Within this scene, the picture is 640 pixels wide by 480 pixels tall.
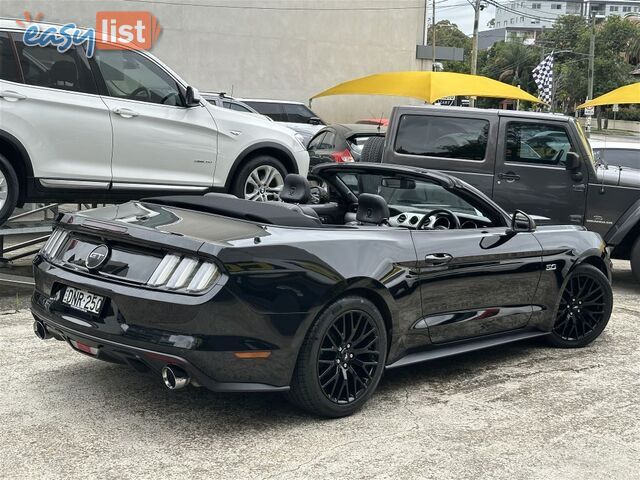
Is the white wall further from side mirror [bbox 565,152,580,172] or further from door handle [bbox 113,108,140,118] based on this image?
side mirror [bbox 565,152,580,172]

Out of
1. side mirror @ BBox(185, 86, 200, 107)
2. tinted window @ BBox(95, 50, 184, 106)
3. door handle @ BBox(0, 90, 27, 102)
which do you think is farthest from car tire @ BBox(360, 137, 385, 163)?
door handle @ BBox(0, 90, 27, 102)

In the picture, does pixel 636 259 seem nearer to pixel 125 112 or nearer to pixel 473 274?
pixel 473 274

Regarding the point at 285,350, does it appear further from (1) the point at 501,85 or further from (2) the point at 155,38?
(2) the point at 155,38

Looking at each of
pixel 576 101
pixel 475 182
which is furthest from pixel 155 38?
pixel 576 101

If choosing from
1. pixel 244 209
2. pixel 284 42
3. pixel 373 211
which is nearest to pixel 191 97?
pixel 373 211

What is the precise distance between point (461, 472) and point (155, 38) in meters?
28.2

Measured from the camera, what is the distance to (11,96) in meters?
6.87

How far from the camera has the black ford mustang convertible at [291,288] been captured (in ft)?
13.2

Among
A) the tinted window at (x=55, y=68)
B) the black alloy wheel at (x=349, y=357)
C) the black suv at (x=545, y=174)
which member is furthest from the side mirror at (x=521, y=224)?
the tinted window at (x=55, y=68)

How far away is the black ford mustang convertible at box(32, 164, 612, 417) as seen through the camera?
4.02 m

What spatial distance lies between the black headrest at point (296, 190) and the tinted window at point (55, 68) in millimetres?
2546

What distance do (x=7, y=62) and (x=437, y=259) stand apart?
421cm

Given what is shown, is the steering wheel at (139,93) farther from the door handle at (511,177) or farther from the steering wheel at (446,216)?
the door handle at (511,177)

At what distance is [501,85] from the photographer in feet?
56.4
